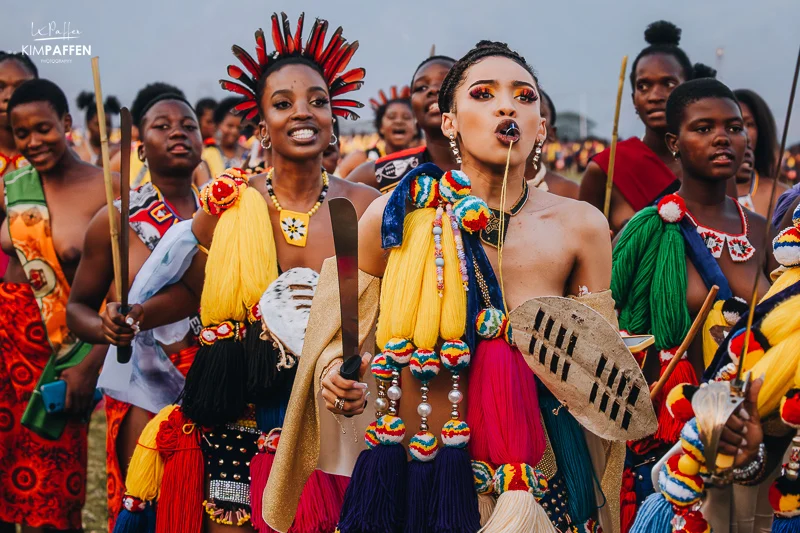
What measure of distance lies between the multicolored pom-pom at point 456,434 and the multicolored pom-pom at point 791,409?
37.9 inches

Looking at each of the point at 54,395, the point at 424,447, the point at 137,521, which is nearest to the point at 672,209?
the point at 424,447

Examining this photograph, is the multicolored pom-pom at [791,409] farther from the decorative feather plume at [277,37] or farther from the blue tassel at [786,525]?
the decorative feather plume at [277,37]

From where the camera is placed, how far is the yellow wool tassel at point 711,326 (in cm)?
466

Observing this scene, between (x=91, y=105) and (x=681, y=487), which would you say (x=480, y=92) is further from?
(x=91, y=105)

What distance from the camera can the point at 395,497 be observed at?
329cm

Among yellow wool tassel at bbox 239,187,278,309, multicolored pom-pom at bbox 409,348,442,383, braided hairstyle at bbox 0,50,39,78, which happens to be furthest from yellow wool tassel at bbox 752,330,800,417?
braided hairstyle at bbox 0,50,39,78

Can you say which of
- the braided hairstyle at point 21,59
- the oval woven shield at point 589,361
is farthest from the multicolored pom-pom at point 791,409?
the braided hairstyle at point 21,59

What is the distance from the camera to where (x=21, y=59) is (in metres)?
7.90

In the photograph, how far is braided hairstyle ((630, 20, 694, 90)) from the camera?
6754 millimetres

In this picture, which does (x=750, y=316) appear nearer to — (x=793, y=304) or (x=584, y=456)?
(x=793, y=304)

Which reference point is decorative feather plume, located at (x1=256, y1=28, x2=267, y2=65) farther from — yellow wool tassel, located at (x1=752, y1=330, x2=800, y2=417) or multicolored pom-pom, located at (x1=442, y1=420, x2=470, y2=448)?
yellow wool tassel, located at (x1=752, y1=330, x2=800, y2=417)

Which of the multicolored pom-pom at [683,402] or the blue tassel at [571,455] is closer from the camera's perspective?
the multicolored pom-pom at [683,402]

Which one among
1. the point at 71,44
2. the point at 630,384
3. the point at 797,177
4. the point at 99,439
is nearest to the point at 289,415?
the point at 630,384

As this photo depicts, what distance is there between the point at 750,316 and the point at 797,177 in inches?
554
